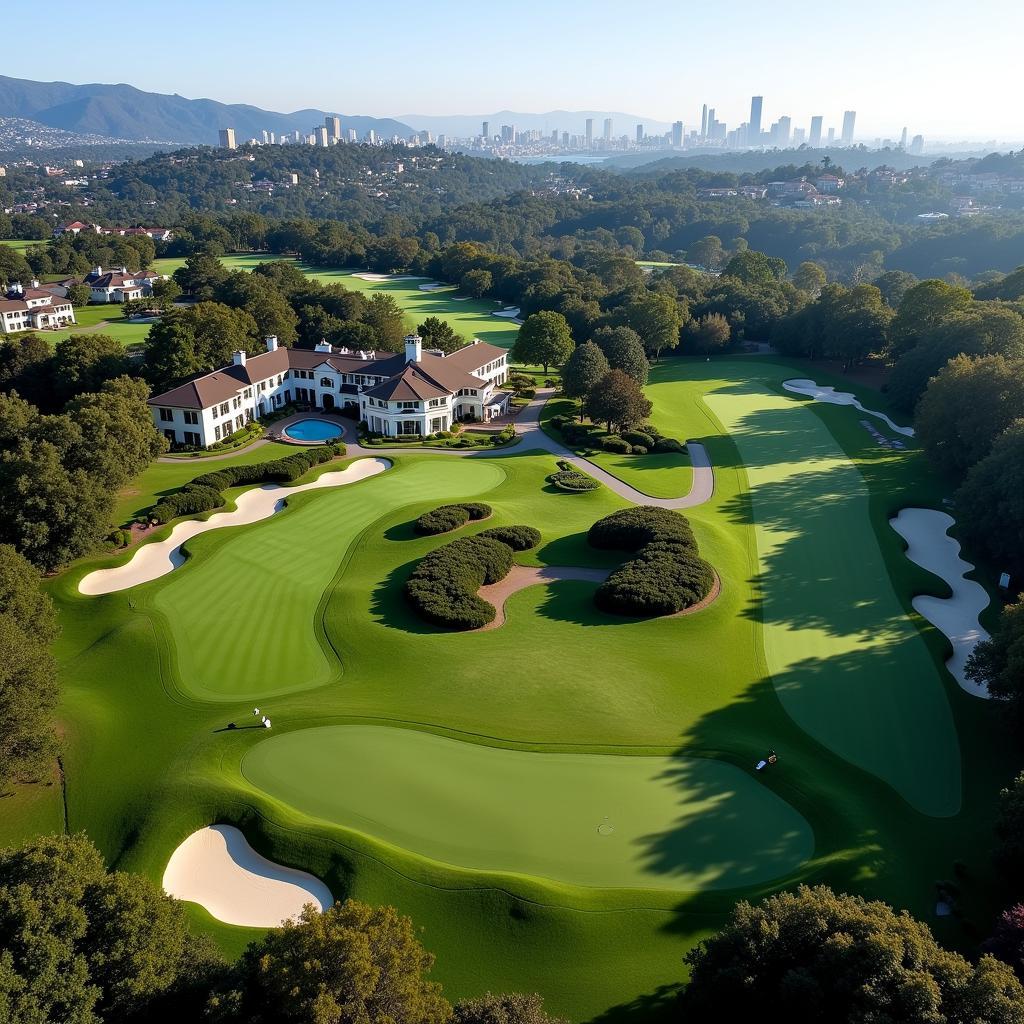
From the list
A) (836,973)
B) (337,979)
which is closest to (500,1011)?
(337,979)

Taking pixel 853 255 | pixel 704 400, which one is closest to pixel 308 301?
pixel 704 400

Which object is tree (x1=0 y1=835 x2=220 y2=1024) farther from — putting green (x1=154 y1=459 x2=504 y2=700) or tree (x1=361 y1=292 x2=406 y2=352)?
tree (x1=361 y1=292 x2=406 y2=352)

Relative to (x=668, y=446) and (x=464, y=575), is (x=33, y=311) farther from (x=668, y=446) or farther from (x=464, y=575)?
(x=464, y=575)

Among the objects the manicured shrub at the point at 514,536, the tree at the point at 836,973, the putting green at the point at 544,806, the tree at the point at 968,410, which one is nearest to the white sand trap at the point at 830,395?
the tree at the point at 968,410

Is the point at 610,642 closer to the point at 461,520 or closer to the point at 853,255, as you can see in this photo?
the point at 461,520

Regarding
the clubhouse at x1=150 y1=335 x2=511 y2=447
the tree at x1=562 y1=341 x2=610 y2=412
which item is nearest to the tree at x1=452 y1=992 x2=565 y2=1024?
the clubhouse at x1=150 y1=335 x2=511 y2=447
